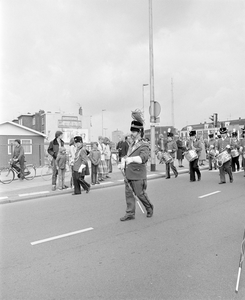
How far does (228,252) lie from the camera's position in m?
4.06

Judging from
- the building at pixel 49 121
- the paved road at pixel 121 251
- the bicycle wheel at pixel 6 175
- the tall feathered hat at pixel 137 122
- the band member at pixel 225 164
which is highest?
the building at pixel 49 121

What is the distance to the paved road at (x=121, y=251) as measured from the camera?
123 inches

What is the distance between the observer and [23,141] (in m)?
23.9

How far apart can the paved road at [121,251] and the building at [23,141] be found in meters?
12.6

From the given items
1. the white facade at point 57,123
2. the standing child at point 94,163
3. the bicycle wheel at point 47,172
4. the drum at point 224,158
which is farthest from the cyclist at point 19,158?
the white facade at point 57,123

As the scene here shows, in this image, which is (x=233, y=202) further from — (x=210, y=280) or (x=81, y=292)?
(x=81, y=292)

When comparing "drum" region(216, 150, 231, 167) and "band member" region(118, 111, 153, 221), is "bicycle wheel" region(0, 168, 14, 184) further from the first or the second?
"drum" region(216, 150, 231, 167)

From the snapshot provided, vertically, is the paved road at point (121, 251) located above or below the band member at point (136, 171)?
below

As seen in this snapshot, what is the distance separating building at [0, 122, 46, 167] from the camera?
18839 mm

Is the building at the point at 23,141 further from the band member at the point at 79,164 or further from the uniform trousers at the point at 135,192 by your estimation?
the uniform trousers at the point at 135,192

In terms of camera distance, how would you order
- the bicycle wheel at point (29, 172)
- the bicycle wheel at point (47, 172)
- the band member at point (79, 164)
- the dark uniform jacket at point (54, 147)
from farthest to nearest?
the bicycle wheel at point (47, 172) < the bicycle wheel at point (29, 172) < the dark uniform jacket at point (54, 147) < the band member at point (79, 164)

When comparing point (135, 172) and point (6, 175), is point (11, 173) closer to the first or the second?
point (6, 175)

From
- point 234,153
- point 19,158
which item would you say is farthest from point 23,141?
point 234,153

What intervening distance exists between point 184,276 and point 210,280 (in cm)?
30
